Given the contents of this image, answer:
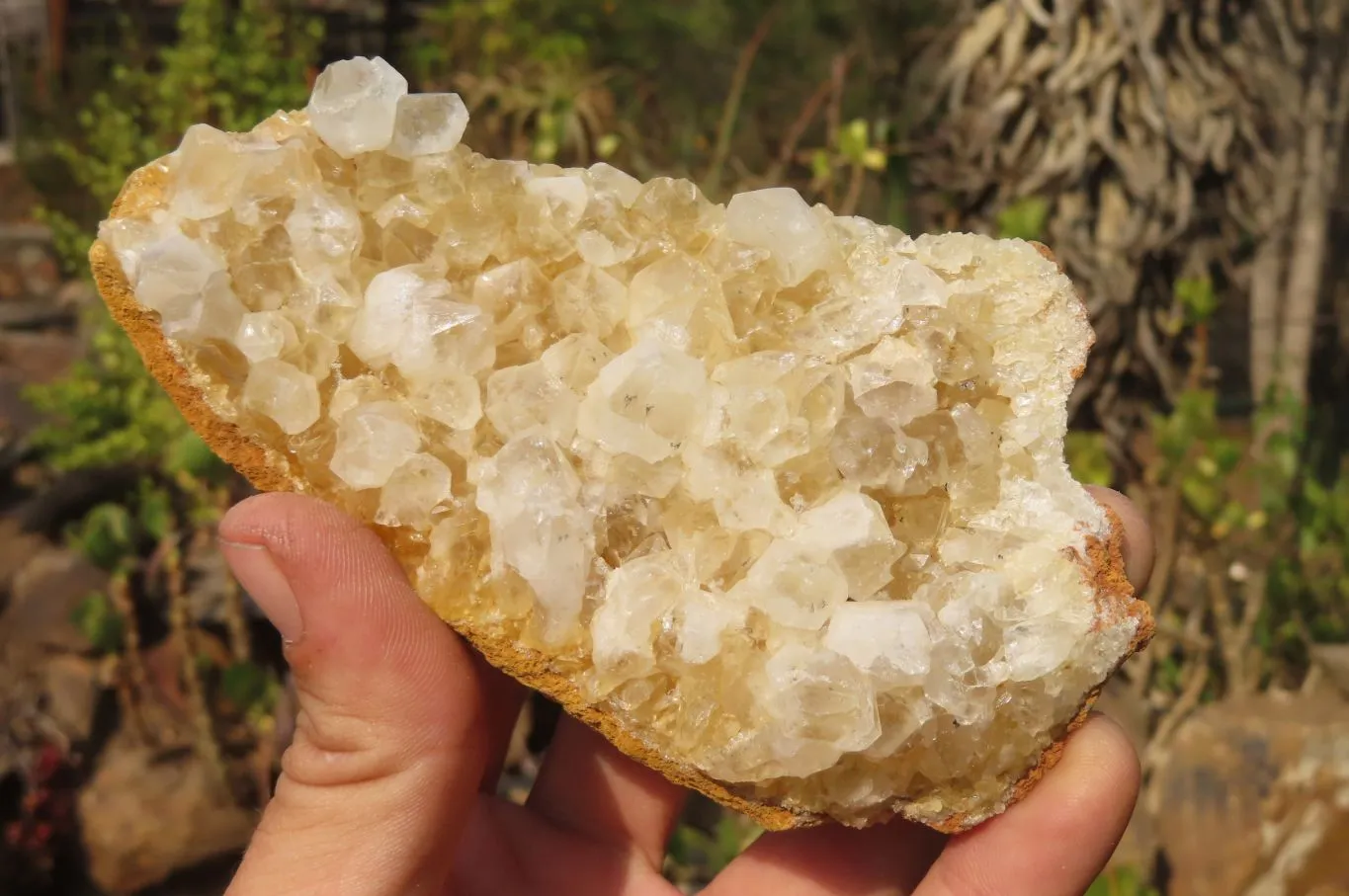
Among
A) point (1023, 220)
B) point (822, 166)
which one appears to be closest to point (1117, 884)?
point (1023, 220)

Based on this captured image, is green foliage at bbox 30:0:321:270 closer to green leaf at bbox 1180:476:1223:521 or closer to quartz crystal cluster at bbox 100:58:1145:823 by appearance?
quartz crystal cluster at bbox 100:58:1145:823

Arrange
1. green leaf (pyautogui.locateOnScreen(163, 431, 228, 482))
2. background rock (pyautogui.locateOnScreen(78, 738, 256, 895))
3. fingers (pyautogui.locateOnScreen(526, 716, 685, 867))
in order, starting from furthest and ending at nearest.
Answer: background rock (pyautogui.locateOnScreen(78, 738, 256, 895)) < green leaf (pyautogui.locateOnScreen(163, 431, 228, 482)) < fingers (pyautogui.locateOnScreen(526, 716, 685, 867))

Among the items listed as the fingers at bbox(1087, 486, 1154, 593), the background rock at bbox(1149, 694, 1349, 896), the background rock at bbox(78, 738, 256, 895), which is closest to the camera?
the fingers at bbox(1087, 486, 1154, 593)

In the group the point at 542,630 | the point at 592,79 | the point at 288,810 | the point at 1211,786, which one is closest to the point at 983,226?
the point at 1211,786

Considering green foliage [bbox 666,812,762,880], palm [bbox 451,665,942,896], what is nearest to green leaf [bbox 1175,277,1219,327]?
green foliage [bbox 666,812,762,880]

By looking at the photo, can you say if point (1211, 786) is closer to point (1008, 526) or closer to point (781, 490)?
point (1008, 526)

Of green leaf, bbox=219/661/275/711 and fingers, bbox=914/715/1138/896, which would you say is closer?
fingers, bbox=914/715/1138/896
